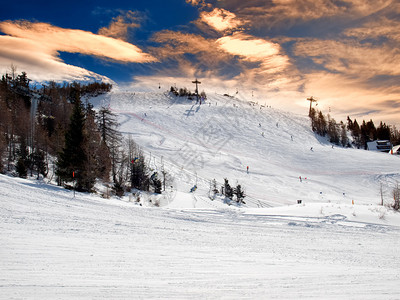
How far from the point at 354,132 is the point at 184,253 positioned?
380 feet

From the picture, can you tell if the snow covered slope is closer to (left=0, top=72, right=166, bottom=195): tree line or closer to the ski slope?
(left=0, top=72, right=166, bottom=195): tree line

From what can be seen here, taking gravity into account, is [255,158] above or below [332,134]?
below

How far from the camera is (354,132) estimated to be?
3871 inches

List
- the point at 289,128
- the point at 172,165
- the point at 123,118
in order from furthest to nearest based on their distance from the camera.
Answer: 1. the point at 289,128
2. the point at 123,118
3. the point at 172,165

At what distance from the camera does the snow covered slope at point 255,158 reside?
32.0 metres

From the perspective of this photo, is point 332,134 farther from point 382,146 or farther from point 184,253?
point 184,253

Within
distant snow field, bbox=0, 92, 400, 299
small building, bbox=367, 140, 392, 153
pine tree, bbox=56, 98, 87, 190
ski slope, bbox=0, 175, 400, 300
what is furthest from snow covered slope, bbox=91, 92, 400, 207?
small building, bbox=367, 140, 392, 153

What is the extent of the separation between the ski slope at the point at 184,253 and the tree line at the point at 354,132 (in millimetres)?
80710

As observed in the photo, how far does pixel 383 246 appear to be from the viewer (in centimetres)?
→ 852

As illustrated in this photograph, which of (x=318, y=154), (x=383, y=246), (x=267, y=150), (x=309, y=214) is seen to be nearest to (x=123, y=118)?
(x=267, y=150)

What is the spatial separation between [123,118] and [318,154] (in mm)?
52608

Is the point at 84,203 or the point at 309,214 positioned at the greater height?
the point at 84,203

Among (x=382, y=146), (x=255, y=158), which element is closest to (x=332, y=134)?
A: (x=382, y=146)

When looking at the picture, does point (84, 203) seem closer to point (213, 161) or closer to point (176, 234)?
point (176, 234)
